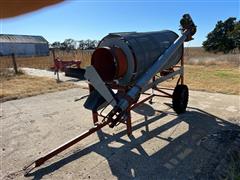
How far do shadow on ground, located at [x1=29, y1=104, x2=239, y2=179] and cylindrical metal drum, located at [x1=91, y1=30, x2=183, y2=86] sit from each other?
1.10m

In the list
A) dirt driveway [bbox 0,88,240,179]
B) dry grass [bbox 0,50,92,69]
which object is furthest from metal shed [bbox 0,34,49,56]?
dirt driveway [bbox 0,88,240,179]

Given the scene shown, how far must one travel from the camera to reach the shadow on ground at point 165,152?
3.00m

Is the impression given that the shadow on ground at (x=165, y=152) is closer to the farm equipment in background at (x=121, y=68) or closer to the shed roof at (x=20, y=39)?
the farm equipment in background at (x=121, y=68)

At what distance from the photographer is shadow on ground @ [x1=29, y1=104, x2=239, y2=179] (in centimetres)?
300

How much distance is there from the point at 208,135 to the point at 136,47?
1987mm

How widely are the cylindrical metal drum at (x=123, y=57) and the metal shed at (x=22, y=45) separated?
141 ft

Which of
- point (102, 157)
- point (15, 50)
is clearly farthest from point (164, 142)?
point (15, 50)

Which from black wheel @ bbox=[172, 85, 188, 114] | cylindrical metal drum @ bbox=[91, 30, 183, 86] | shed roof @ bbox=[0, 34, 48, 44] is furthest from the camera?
shed roof @ bbox=[0, 34, 48, 44]

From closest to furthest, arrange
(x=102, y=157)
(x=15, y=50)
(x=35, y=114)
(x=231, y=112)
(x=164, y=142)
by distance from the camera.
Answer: (x=102, y=157) → (x=164, y=142) → (x=231, y=112) → (x=35, y=114) → (x=15, y=50)

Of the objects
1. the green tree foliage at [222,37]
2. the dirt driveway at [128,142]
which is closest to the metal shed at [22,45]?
the green tree foliage at [222,37]

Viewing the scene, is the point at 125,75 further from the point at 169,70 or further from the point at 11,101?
the point at 11,101

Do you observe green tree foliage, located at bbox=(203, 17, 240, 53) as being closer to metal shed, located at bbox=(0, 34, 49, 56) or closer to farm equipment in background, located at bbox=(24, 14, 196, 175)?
farm equipment in background, located at bbox=(24, 14, 196, 175)

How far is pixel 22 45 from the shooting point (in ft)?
150

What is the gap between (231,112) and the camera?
5.07 meters
